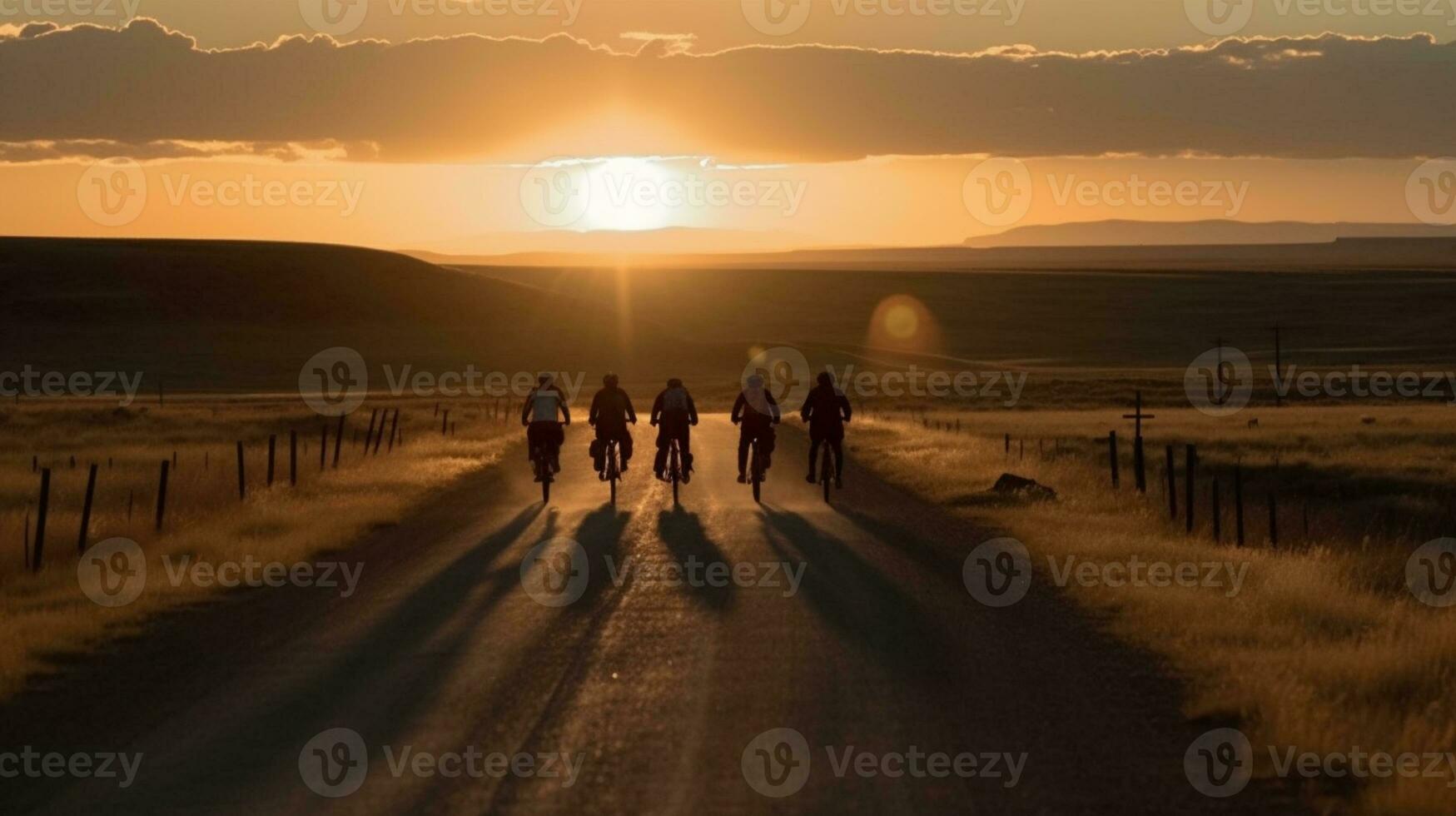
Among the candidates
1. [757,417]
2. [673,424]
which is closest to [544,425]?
[673,424]

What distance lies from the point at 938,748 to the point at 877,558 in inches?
318

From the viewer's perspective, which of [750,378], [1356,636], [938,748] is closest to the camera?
[938,748]

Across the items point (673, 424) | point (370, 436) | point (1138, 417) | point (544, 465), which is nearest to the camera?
point (544, 465)

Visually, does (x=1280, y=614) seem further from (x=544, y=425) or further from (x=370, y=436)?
(x=370, y=436)

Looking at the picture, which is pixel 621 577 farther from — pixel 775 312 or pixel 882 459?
pixel 775 312

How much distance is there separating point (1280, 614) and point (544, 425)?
12.8m

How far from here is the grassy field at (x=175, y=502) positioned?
13.9m

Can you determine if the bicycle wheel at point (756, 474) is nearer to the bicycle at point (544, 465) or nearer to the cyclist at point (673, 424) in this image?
the cyclist at point (673, 424)

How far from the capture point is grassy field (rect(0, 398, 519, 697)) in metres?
13.9

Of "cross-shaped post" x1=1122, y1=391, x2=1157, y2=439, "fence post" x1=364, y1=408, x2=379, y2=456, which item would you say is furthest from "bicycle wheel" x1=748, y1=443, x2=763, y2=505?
"fence post" x1=364, y1=408, x2=379, y2=456

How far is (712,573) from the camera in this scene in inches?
627

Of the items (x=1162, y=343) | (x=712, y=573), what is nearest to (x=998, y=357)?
(x=1162, y=343)

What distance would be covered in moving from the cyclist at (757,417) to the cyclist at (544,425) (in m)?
2.59

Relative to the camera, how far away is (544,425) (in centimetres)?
2412
